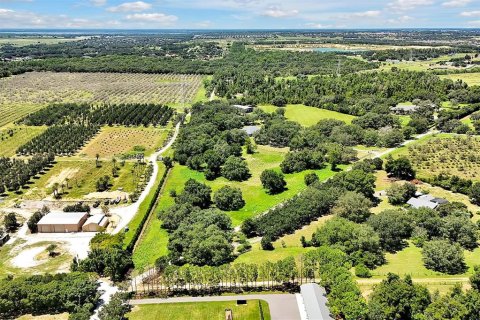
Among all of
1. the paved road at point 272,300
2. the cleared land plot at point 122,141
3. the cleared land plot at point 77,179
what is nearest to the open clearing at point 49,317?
the paved road at point 272,300

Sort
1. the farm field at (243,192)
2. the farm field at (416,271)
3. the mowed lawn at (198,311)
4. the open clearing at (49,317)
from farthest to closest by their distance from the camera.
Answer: the farm field at (243,192) < the farm field at (416,271) < the mowed lawn at (198,311) < the open clearing at (49,317)

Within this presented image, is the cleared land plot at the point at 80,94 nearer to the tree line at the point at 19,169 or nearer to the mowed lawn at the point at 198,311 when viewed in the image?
the tree line at the point at 19,169

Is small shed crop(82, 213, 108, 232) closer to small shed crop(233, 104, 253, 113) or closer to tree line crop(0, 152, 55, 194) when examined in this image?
tree line crop(0, 152, 55, 194)

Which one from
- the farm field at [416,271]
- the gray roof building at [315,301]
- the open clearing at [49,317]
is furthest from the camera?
the farm field at [416,271]

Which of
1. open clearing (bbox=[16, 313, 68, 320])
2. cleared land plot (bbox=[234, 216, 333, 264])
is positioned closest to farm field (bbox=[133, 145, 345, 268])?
cleared land plot (bbox=[234, 216, 333, 264])

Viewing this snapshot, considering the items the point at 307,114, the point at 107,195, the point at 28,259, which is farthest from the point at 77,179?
the point at 307,114

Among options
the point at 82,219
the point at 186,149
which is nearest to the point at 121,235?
the point at 82,219

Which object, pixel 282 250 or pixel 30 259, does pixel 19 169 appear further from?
pixel 282 250
